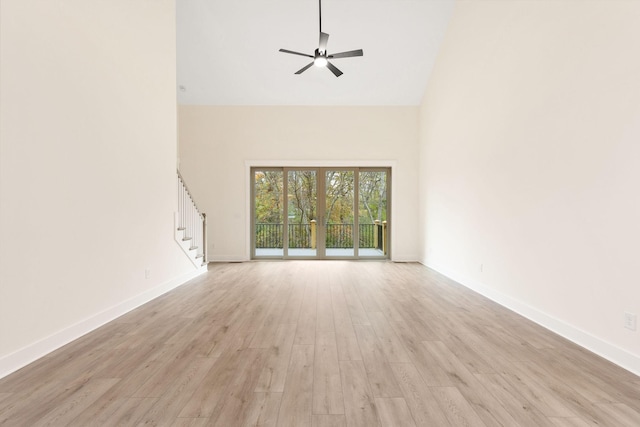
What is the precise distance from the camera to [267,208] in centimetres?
754

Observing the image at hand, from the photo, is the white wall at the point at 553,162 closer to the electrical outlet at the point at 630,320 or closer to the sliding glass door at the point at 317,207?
the electrical outlet at the point at 630,320

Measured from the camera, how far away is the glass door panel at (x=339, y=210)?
7.50 m

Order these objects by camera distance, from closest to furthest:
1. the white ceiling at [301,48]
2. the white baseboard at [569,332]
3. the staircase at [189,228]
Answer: the white baseboard at [569,332], the staircase at [189,228], the white ceiling at [301,48]

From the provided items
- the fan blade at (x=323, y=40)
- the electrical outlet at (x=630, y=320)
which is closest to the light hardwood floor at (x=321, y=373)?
the electrical outlet at (x=630, y=320)

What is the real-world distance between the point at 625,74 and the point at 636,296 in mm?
1738

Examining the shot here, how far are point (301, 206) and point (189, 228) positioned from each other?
276cm

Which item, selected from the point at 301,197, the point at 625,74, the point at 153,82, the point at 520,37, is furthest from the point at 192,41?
the point at 625,74

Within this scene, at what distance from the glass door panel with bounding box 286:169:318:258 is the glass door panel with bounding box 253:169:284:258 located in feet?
0.68

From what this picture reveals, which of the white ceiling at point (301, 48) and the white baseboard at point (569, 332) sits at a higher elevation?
the white ceiling at point (301, 48)

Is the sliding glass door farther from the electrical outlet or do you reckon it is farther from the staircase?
the electrical outlet

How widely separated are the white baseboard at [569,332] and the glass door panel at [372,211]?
3229 mm

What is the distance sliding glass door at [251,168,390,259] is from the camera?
24.6ft

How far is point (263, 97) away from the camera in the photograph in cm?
716

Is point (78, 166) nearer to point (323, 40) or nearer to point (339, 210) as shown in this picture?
point (323, 40)
